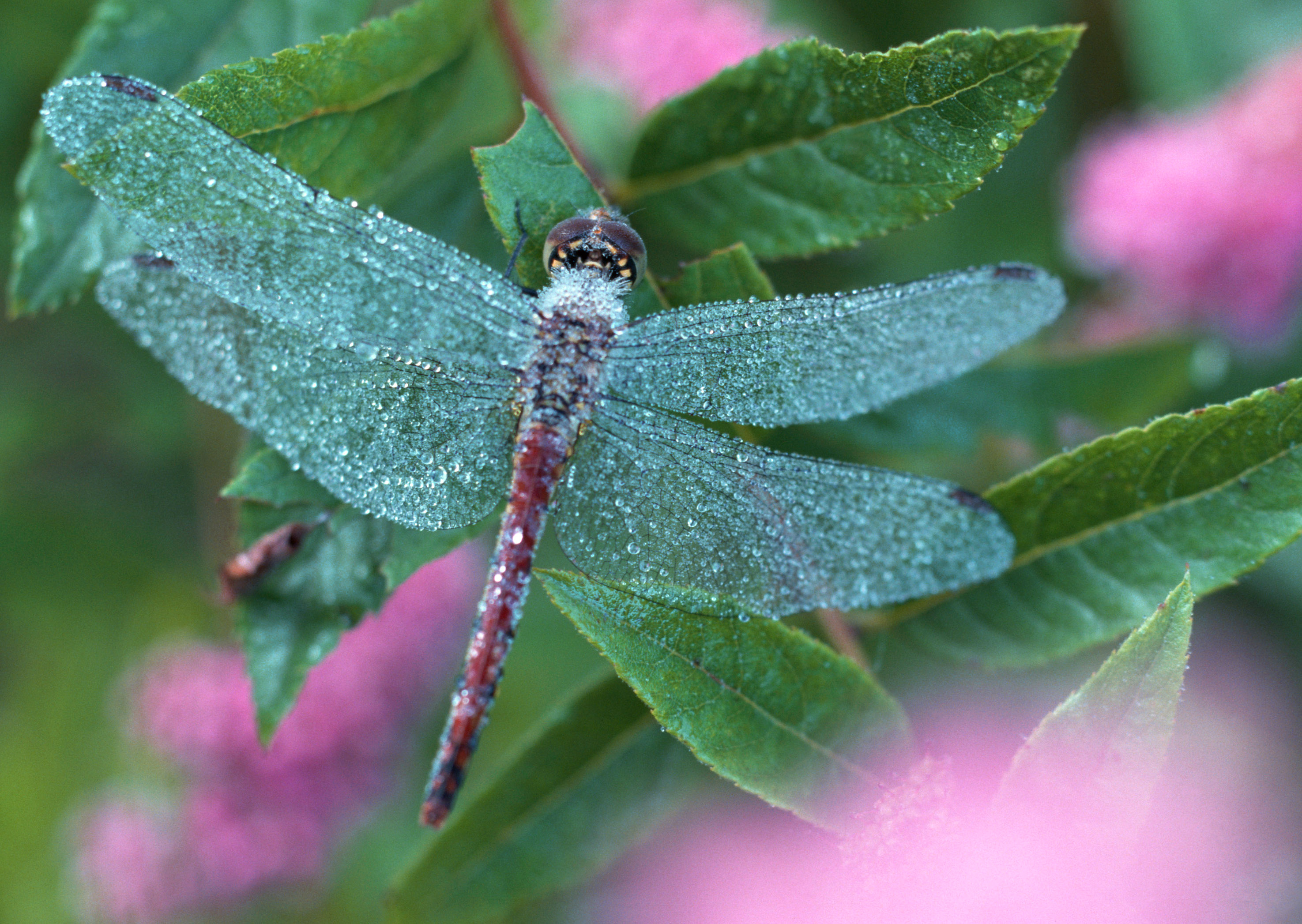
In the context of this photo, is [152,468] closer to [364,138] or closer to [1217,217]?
[364,138]

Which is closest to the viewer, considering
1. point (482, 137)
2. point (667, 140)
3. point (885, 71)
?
point (885, 71)

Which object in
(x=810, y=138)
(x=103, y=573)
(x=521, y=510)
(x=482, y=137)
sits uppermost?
(x=810, y=138)

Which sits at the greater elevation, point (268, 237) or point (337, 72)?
point (337, 72)

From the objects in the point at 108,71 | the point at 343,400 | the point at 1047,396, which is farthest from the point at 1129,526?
the point at 108,71

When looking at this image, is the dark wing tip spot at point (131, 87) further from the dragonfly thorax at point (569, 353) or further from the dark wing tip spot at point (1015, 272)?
the dark wing tip spot at point (1015, 272)

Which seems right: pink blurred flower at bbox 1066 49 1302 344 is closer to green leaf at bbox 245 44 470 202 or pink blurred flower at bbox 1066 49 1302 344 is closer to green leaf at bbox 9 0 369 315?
green leaf at bbox 245 44 470 202

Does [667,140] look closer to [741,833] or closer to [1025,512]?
[1025,512]

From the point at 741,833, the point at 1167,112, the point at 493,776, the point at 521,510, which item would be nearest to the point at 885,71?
the point at 521,510

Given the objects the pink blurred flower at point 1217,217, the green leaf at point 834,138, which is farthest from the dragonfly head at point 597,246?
the pink blurred flower at point 1217,217
